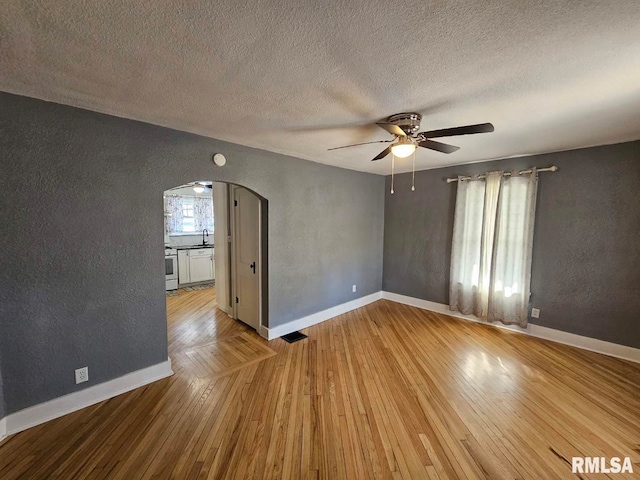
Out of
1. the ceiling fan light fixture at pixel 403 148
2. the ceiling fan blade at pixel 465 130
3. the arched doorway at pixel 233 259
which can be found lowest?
the arched doorway at pixel 233 259

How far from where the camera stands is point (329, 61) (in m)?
1.56

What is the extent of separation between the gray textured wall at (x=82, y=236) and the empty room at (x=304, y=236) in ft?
0.05

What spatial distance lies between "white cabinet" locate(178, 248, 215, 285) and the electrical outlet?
402 cm

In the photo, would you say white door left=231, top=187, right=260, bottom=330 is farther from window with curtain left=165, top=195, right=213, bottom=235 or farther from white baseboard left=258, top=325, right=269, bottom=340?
window with curtain left=165, top=195, right=213, bottom=235

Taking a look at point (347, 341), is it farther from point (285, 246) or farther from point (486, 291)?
point (486, 291)

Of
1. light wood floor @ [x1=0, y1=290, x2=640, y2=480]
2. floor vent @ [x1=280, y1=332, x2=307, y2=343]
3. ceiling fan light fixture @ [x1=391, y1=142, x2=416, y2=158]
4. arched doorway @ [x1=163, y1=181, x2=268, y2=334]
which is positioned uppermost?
ceiling fan light fixture @ [x1=391, y1=142, x2=416, y2=158]

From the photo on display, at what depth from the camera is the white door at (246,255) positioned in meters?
3.67

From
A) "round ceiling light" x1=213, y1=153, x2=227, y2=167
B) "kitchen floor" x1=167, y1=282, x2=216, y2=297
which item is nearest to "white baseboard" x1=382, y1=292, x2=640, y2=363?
"round ceiling light" x1=213, y1=153, x2=227, y2=167

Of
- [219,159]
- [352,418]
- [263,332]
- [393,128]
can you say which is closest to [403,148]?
[393,128]

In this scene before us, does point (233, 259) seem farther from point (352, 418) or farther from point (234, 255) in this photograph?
point (352, 418)

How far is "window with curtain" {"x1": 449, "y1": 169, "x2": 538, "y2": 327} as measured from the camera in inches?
147

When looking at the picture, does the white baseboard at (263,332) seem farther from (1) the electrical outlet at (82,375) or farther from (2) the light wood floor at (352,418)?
(1) the electrical outlet at (82,375)

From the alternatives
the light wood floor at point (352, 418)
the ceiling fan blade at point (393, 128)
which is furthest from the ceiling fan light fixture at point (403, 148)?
the light wood floor at point (352, 418)

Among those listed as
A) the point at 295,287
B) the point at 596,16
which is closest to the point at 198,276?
the point at 295,287
